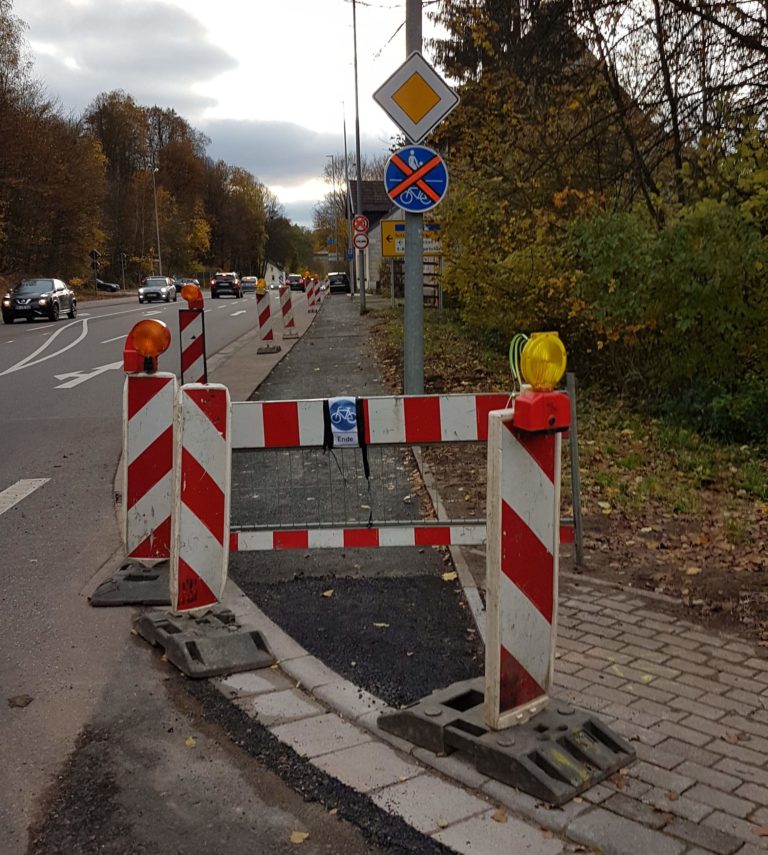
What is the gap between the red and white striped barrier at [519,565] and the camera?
3.40 metres

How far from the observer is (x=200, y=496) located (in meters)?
4.66

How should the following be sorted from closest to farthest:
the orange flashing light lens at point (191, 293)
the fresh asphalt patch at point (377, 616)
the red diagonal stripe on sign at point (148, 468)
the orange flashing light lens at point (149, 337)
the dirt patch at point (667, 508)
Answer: the fresh asphalt patch at point (377, 616)
the orange flashing light lens at point (149, 337)
the dirt patch at point (667, 508)
the red diagonal stripe on sign at point (148, 468)
the orange flashing light lens at point (191, 293)

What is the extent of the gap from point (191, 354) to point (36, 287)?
2779 cm

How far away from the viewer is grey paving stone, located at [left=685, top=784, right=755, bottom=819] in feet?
10.2

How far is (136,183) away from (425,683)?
311ft

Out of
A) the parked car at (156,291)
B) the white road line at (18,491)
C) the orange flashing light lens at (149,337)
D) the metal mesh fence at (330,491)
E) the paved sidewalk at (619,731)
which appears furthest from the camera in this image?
the parked car at (156,291)

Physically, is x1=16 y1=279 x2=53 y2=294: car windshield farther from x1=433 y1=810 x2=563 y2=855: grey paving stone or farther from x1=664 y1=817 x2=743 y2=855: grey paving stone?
x1=664 y1=817 x2=743 y2=855: grey paving stone

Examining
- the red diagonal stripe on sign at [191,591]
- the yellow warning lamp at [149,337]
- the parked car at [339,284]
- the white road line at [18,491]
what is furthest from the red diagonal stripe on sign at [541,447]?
the parked car at [339,284]

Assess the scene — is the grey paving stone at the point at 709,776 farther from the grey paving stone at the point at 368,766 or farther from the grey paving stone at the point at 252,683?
the grey paving stone at the point at 252,683

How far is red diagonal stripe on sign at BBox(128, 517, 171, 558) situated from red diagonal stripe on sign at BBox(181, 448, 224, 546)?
99 cm

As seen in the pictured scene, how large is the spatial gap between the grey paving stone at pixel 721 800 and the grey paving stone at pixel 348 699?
129 centimetres

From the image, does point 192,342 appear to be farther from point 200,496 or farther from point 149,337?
point 200,496

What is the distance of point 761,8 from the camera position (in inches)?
377

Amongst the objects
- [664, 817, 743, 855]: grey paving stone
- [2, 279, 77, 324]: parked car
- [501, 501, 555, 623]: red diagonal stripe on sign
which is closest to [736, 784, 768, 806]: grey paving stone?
[664, 817, 743, 855]: grey paving stone
